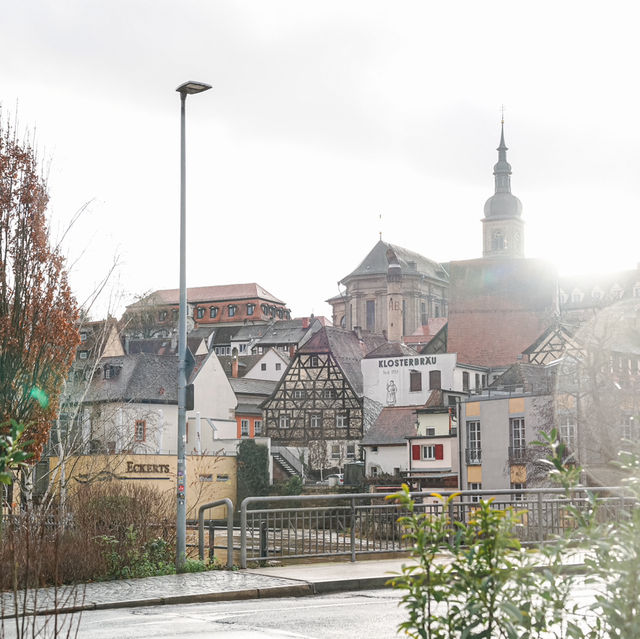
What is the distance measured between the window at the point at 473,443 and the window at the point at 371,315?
7861 cm

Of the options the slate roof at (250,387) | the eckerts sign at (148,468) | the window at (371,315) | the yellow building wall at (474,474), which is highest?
the window at (371,315)

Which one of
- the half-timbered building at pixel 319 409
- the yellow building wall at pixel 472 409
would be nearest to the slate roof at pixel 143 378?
the half-timbered building at pixel 319 409

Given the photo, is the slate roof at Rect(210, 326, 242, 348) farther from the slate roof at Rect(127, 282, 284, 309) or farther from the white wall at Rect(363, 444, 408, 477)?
the white wall at Rect(363, 444, 408, 477)

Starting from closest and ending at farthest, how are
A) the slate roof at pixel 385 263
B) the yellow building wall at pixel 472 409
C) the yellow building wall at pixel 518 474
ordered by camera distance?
the yellow building wall at pixel 518 474 → the yellow building wall at pixel 472 409 → the slate roof at pixel 385 263

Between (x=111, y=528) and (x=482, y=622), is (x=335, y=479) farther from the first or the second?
(x=482, y=622)

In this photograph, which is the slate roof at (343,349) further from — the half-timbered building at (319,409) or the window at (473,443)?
the window at (473,443)

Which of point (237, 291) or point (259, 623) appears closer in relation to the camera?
point (259, 623)

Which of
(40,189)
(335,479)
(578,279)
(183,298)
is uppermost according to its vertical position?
(578,279)

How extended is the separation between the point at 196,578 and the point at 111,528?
1559 mm

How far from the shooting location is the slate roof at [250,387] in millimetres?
84669

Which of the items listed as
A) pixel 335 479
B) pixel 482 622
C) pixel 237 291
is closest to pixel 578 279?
pixel 237 291

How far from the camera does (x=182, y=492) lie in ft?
52.1

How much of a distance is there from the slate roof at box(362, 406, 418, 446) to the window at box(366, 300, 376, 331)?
63.7 meters

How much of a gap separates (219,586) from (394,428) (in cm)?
5490
